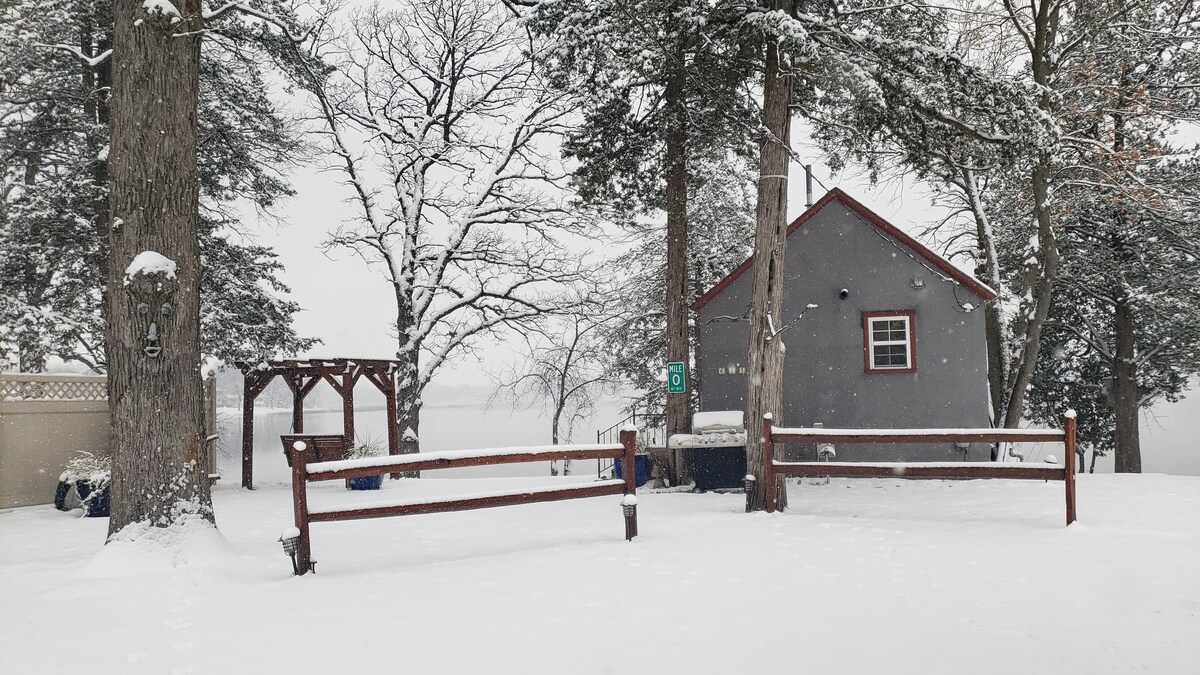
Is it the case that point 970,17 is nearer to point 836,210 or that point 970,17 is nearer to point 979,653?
point 836,210

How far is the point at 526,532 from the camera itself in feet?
26.1

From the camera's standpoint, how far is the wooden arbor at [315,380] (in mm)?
14562

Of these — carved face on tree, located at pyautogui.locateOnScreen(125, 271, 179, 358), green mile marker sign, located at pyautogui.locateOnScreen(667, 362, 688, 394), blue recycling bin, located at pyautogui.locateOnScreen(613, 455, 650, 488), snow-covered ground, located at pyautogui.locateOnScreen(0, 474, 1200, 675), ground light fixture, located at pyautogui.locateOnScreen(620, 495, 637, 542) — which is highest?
carved face on tree, located at pyautogui.locateOnScreen(125, 271, 179, 358)

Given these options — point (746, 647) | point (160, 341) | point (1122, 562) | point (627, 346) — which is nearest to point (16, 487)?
point (160, 341)

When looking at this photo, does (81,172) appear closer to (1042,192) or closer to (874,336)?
(874,336)

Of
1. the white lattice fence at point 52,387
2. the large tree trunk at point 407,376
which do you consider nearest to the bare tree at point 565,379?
the large tree trunk at point 407,376

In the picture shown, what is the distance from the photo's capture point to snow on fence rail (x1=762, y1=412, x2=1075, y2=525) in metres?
7.32

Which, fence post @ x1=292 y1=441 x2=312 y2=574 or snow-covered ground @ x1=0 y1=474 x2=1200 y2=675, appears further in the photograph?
fence post @ x1=292 y1=441 x2=312 y2=574

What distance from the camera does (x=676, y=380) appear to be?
45.5 feet

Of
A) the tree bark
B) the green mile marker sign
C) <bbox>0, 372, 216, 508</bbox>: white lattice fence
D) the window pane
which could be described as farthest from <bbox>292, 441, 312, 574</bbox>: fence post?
the tree bark

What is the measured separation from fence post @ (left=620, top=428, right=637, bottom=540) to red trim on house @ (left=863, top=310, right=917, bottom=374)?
928cm

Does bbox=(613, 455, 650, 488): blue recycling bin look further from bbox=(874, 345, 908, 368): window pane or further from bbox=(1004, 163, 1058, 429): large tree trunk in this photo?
bbox=(1004, 163, 1058, 429): large tree trunk

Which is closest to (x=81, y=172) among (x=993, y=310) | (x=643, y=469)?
(x=643, y=469)

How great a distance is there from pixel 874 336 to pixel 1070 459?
27.0ft
